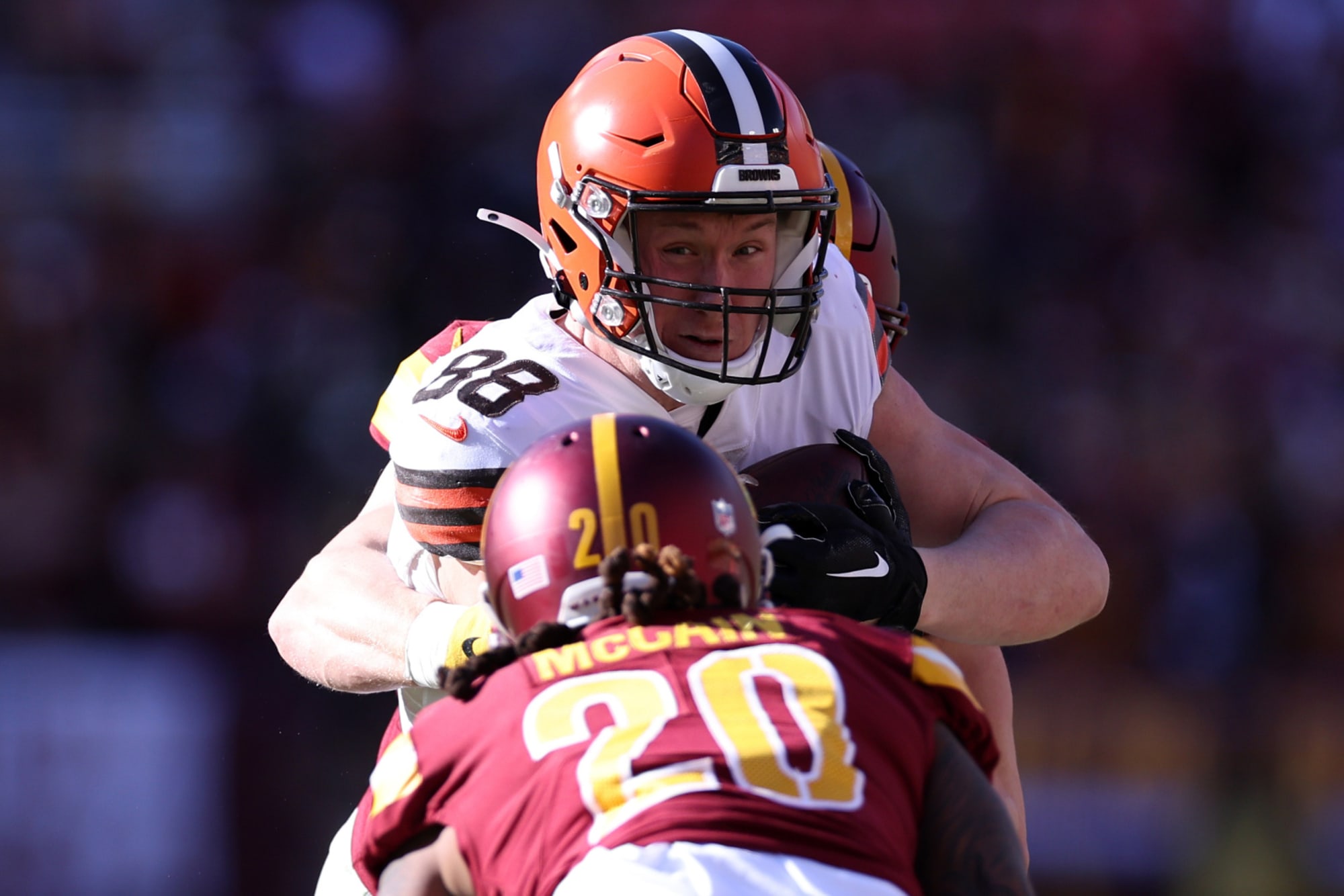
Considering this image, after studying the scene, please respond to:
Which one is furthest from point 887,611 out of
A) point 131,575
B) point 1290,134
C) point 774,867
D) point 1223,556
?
point 1290,134

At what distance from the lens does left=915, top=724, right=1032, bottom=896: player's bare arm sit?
1.76 metres

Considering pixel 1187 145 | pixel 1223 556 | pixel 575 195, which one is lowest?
pixel 1223 556

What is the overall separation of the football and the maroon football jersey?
0.80 metres

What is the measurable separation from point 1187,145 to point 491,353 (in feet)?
20.8

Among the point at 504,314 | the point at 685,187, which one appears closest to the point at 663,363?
the point at 685,187

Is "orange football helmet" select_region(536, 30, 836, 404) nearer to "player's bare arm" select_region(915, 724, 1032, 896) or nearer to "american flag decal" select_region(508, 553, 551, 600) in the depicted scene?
"american flag decal" select_region(508, 553, 551, 600)

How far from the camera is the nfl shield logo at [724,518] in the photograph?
1913 millimetres

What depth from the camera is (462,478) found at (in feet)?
8.38

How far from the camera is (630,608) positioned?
1794 millimetres

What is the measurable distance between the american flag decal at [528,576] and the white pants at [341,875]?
110 cm

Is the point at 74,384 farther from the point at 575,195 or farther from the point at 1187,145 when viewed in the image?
the point at 1187,145

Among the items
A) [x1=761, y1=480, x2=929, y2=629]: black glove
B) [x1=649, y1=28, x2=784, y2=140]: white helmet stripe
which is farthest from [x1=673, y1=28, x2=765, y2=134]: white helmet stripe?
[x1=761, y1=480, x2=929, y2=629]: black glove

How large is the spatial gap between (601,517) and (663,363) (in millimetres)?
856

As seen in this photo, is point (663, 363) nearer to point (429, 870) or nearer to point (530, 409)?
point (530, 409)
